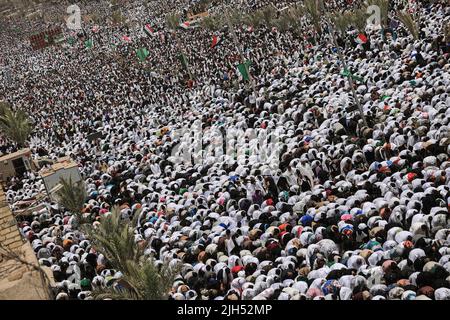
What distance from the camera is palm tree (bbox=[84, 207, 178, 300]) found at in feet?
30.0

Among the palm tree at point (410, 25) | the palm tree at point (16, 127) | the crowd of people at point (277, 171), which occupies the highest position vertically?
the palm tree at point (16, 127)

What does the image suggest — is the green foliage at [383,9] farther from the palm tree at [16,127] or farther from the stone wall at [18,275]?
the stone wall at [18,275]

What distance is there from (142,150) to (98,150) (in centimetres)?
342

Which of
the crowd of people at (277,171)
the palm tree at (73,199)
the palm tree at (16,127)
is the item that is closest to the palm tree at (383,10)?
the crowd of people at (277,171)

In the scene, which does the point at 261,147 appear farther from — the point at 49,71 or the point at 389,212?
the point at 49,71

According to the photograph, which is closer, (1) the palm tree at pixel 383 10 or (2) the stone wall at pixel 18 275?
(2) the stone wall at pixel 18 275

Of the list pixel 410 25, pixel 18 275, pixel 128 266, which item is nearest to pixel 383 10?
pixel 410 25

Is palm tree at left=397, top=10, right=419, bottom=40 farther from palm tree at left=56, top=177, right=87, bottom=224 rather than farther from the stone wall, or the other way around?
the stone wall

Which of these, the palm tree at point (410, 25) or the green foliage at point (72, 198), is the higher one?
the palm tree at point (410, 25)

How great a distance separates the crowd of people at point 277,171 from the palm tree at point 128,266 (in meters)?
0.91

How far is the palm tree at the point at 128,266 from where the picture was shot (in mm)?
9156
